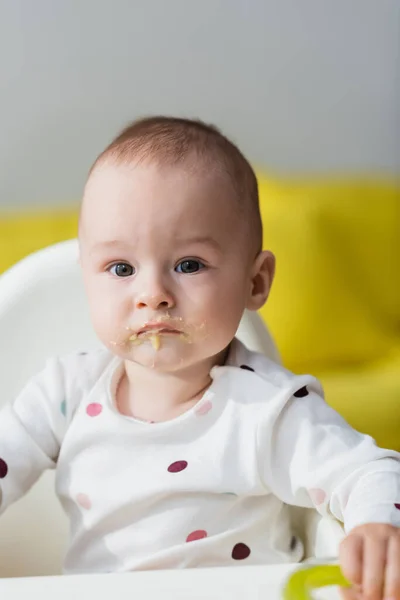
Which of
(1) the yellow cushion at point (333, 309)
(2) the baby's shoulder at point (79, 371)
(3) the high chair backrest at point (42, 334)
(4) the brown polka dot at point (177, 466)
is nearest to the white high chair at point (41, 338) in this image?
(3) the high chair backrest at point (42, 334)

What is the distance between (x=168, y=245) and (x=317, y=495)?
0.73ft

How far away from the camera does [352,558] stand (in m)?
0.50

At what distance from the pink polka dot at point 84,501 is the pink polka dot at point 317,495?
0.63ft

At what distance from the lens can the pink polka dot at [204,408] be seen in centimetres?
70

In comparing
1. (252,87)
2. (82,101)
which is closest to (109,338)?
(82,101)

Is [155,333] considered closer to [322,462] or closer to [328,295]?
[322,462]

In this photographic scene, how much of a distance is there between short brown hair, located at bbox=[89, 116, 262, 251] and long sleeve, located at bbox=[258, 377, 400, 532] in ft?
0.49

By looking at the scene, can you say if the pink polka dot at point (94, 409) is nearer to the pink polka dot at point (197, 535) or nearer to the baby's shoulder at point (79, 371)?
the baby's shoulder at point (79, 371)

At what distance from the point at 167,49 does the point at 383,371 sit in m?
0.80

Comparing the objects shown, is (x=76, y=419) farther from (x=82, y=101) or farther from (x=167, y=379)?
(x=82, y=101)

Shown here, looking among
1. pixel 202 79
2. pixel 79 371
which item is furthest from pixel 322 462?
pixel 202 79

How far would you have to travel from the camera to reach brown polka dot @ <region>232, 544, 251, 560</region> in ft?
2.25

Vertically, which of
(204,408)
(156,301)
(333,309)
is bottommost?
(333,309)

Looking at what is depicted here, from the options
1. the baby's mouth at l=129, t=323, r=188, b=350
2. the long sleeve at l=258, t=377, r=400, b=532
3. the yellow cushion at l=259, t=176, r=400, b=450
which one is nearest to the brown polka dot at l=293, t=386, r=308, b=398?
the long sleeve at l=258, t=377, r=400, b=532
